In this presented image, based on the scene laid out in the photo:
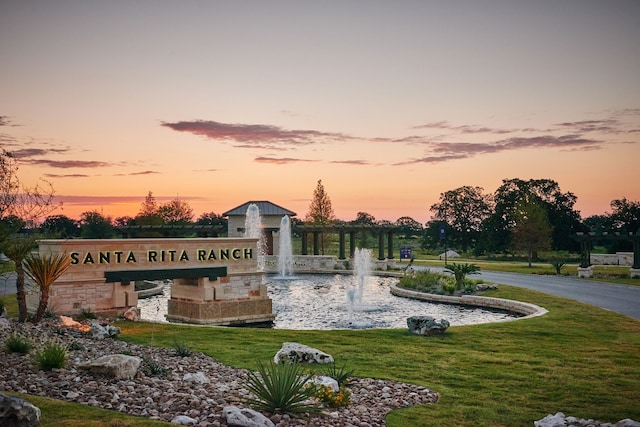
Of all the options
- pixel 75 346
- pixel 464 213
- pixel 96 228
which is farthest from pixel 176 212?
pixel 75 346

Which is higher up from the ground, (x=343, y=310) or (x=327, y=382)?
(x=327, y=382)

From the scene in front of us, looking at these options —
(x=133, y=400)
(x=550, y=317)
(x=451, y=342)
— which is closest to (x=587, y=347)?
(x=451, y=342)

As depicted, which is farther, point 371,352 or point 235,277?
point 235,277

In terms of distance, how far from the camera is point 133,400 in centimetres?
1038

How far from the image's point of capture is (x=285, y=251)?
181 ft

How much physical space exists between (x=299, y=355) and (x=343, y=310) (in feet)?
48.0

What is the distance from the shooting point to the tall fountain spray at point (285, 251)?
52553mm

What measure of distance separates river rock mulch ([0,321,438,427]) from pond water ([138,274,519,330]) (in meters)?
11.2

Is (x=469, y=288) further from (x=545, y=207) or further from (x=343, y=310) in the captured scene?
(x=545, y=207)

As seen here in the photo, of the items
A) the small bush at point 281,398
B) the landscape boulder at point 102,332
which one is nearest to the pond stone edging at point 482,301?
the landscape boulder at point 102,332

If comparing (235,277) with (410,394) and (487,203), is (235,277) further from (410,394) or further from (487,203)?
(487,203)

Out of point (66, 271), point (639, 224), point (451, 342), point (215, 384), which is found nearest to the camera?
point (215, 384)

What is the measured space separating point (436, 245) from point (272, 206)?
123ft

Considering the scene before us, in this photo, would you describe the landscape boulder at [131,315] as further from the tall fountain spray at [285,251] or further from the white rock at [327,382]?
the tall fountain spray at [285,251]
